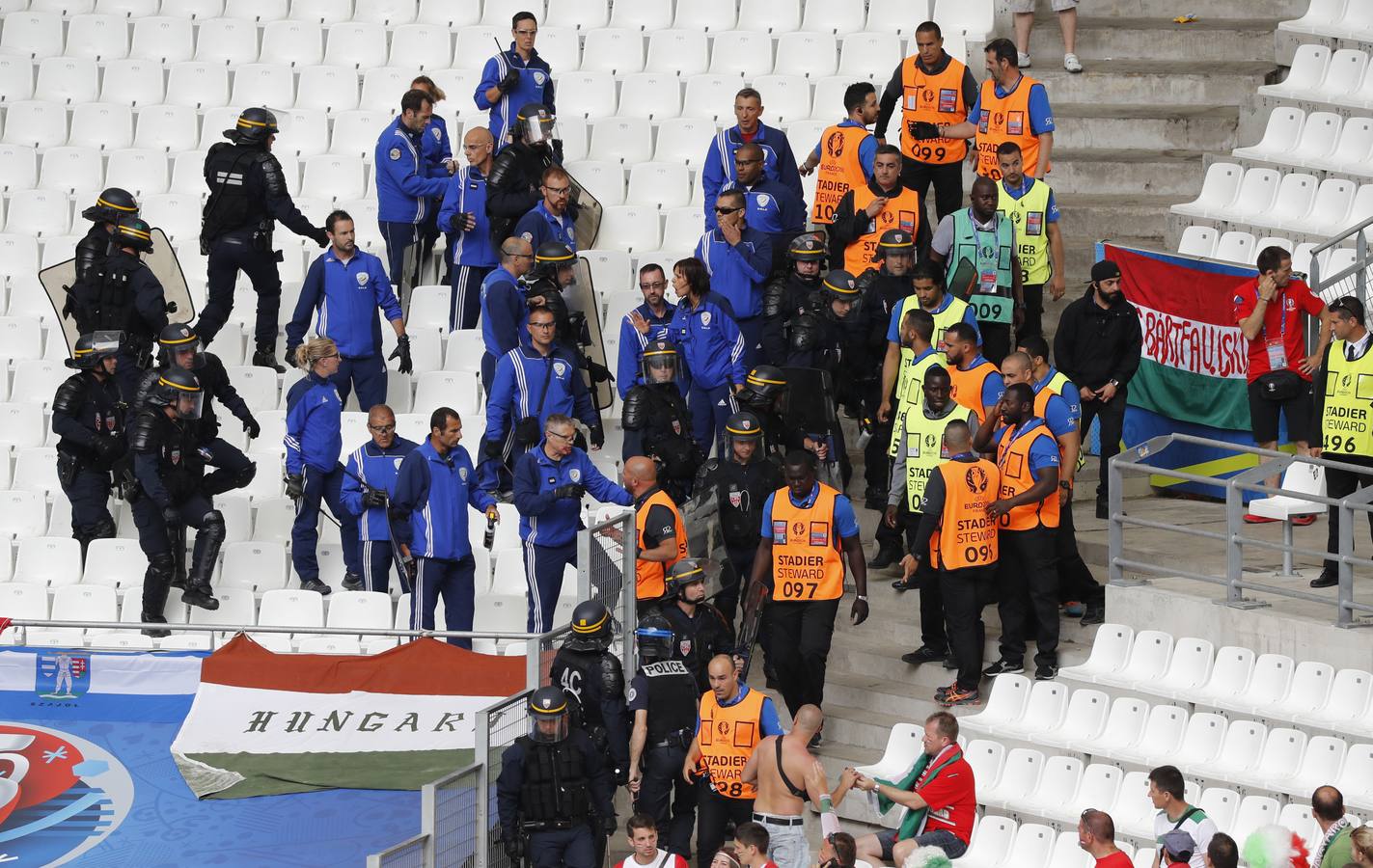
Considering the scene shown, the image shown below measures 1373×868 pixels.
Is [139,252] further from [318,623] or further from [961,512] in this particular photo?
[961,512]

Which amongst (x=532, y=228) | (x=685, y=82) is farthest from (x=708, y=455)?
(x=685, y=82)

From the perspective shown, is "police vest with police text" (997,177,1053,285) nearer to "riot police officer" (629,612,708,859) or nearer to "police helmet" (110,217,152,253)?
"riot police officer" (629,612,708,859)

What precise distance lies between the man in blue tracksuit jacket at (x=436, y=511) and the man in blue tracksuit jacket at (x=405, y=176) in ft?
10.3

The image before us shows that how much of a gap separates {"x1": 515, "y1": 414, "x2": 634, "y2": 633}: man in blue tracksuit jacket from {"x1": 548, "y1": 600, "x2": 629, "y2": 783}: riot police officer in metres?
1.20

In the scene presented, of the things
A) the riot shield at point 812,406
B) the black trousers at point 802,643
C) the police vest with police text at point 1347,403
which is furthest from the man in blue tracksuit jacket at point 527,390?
the police vest with police text at point 1347,403

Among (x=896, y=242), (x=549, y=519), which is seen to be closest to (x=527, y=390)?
(x=549, y=519)

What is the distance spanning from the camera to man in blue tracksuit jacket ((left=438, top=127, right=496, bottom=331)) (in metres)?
16.3

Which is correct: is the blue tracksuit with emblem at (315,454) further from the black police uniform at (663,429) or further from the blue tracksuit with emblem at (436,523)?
the black police uniform at (663,429)

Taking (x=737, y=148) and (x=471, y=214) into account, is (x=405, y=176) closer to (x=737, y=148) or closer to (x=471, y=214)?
(x=471, y=214)

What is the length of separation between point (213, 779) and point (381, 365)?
3.87 m

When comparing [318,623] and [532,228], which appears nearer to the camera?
[318,623]

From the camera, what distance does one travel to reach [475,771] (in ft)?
39.5

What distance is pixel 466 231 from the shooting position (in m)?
16.3

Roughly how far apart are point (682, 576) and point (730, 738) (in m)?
1.14
